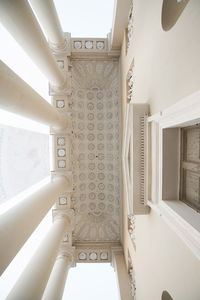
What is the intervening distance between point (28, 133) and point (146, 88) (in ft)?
20.5

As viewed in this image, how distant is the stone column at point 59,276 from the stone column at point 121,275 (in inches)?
67.4

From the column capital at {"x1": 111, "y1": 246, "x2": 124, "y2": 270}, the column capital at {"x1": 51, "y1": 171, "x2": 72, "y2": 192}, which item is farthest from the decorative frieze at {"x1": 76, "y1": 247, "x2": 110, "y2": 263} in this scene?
the column capital at {"x1": 51, "y1": 171, "x2": 72, "y2": 192}

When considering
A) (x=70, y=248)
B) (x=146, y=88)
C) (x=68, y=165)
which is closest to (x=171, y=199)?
(x=146, y=88)

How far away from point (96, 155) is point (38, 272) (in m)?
5.95

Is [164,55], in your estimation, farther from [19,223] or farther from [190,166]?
[19,223]

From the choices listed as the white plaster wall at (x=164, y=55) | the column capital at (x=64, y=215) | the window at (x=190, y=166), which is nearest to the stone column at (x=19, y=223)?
the window at (x=190, y=166)

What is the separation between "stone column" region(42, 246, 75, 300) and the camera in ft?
20.2

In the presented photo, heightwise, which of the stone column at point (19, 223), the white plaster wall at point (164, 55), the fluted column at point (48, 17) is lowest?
the stone column at point (19, 223)

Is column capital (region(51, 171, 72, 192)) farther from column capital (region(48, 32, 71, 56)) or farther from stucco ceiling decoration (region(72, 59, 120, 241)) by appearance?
A: column capital (region(48, 32, 71, 56))

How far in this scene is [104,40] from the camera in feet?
30.1

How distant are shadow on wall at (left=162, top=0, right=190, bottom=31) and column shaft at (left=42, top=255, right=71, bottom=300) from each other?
6.64 metres

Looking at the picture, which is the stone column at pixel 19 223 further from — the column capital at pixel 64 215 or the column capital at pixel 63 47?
the column capital at pixel 63 47

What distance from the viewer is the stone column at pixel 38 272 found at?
406 cm

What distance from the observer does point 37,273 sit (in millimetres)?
4586
